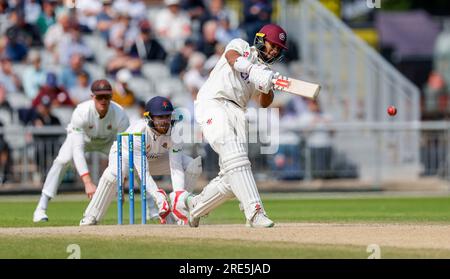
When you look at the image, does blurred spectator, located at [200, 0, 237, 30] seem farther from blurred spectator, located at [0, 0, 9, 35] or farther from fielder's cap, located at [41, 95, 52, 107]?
blurred spectator, located at [0, 0, 9, 35]

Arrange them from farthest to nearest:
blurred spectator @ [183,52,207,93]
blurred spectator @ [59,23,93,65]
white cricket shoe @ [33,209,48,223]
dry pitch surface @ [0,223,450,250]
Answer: blurred spectator @ [59,23,93,65] → blurred spectator @ [183,52,207,93] → white cricket shoe @ [33,209,48,223] → dry pitch surface @ [0,223,450,250]

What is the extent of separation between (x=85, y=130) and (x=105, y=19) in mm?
11675

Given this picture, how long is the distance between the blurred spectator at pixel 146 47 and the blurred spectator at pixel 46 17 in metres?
2.04

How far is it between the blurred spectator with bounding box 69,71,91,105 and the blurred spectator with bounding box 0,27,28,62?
1.86 m

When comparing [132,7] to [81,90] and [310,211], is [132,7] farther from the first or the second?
[310,211]

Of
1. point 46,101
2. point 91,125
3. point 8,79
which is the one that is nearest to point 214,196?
point 91,125

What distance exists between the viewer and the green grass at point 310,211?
1678 cm

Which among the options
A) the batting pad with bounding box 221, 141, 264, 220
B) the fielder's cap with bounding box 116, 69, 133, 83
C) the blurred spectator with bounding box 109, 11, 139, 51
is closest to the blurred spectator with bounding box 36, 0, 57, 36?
the blurred spectator with bounding box 109, 11, 139, 51

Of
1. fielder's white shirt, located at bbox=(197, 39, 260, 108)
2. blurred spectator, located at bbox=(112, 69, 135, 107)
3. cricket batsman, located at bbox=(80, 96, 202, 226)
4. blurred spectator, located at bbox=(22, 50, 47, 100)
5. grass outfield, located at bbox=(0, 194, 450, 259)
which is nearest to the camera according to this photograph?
grass outfield, located at bbox=(0, 194, 450, 259)

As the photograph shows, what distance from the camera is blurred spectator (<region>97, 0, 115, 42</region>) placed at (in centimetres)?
2830

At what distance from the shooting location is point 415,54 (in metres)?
46.5

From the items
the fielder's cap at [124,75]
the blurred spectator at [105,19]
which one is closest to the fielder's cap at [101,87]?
the fielder's cap at [124,75]

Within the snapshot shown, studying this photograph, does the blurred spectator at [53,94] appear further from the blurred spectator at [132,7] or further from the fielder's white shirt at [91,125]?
the fielder's white shirt at [91,125]

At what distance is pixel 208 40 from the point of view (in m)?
27.7
